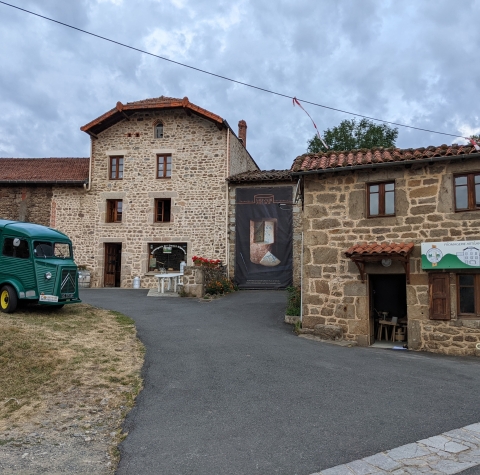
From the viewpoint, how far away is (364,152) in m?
11.5

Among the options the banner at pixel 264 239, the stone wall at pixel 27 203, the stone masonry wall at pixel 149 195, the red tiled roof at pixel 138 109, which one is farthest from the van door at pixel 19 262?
the red tiled roof at pixel 138 109

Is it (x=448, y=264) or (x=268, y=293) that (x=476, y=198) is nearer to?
(x=448, y=264)

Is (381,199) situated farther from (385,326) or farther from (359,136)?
(359,136)

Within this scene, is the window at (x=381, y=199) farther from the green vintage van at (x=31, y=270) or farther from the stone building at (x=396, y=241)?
the green vintage van at (x=31, y=270)

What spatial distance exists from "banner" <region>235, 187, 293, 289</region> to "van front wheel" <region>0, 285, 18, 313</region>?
400 inches

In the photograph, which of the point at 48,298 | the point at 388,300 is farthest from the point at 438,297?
the point at 48,298

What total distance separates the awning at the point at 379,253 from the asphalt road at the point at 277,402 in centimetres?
201

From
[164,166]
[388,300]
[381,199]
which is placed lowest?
[388,300]

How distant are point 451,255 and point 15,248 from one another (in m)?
10.3

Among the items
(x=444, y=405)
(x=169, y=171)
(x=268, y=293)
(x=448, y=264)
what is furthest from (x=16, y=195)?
(x=444, y=405)

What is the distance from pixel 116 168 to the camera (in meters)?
21.3

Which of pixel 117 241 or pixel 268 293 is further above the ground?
pixel 117 241

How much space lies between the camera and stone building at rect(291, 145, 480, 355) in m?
9.83

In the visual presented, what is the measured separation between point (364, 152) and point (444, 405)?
7148 millimetres
